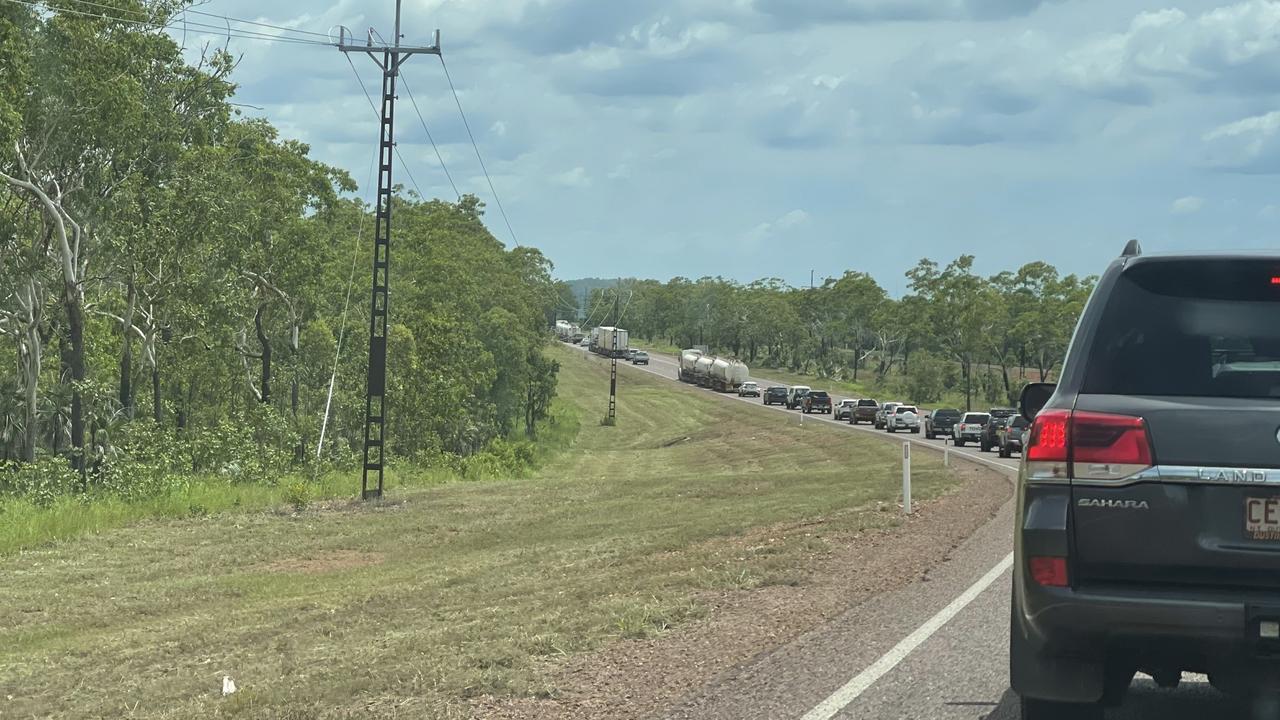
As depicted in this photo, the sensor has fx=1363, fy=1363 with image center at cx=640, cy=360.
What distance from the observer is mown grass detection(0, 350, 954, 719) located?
9.64 metres

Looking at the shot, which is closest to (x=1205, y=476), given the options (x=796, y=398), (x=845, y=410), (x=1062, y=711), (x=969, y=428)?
(x=1062, y=711)

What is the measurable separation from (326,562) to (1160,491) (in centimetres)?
1724

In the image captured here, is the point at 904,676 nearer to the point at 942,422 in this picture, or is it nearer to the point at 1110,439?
the point at 1110,439

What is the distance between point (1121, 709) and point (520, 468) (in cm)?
4642

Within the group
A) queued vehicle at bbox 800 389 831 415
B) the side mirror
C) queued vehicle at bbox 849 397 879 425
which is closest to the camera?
the side mirror

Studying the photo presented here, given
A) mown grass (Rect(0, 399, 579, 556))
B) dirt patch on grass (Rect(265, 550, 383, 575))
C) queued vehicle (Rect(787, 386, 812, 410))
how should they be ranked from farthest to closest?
queued vehicle (Rect(787, 386, 812, 410)) < mown grass (Rect(0, 399, 579, 556)) < dirt patch on grass (Rect(265, 550, 383, 575))

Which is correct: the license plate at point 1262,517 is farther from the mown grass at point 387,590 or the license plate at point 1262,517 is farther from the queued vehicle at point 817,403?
the queued vehicle at point 817,403

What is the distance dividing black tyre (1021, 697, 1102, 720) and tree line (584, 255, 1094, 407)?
88.7 m

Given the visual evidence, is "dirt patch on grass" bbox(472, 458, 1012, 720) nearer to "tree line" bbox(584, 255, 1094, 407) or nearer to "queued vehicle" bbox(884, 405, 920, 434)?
"queued vehicle" bbox(884, 405, 920, 434)

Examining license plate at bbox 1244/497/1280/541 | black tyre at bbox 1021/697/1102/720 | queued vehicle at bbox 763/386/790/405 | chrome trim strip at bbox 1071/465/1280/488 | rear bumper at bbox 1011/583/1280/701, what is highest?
chrome trim strip at bbox 1071/465/1280/488

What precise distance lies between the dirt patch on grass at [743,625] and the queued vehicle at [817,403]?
74921mm

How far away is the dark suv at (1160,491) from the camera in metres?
4.89

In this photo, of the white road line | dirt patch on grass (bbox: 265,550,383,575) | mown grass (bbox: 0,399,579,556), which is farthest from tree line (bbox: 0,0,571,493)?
the white road line

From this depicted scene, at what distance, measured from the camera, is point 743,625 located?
1070 centimetres
